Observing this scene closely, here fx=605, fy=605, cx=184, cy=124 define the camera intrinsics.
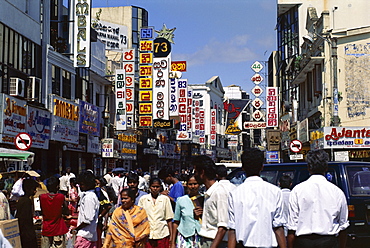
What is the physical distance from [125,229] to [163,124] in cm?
3148

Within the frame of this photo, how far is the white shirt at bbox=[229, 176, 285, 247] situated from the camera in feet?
17.8

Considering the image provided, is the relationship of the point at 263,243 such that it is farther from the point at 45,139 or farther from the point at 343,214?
the point at 45,139

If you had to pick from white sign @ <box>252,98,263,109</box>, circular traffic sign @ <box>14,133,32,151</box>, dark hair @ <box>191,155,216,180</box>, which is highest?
white sign @ <box>252,98,263,109</box>

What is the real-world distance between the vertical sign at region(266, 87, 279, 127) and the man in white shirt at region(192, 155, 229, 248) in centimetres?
3965

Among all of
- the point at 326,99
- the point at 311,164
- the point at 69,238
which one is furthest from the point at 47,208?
the point at 326,99

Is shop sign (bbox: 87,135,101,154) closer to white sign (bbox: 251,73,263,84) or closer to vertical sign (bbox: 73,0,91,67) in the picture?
Answer: vertical sign (bbox: 73,0,91,67)

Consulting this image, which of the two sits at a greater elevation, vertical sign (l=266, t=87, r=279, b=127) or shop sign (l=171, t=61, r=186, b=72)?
shop sign (l=171, t=61, r=186, b=72)

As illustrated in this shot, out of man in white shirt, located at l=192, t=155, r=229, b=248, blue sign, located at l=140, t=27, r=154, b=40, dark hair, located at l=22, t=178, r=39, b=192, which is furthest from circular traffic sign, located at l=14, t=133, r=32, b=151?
blue sign, located at l=140, t=27, r=154, b=40

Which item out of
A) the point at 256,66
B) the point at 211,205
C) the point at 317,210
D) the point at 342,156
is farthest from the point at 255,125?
the point at 317,210

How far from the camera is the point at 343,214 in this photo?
605cm

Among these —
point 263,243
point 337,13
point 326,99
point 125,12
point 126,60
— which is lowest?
point 263,243

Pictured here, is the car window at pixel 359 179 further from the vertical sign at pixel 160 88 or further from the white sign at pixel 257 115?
the white sign at pixel 257 115

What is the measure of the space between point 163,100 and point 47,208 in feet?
97.9

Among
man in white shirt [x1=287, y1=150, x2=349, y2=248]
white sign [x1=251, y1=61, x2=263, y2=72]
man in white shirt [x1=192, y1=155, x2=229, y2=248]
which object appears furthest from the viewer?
white sign [x1=251, y1=61, x2=263, y2=72]
